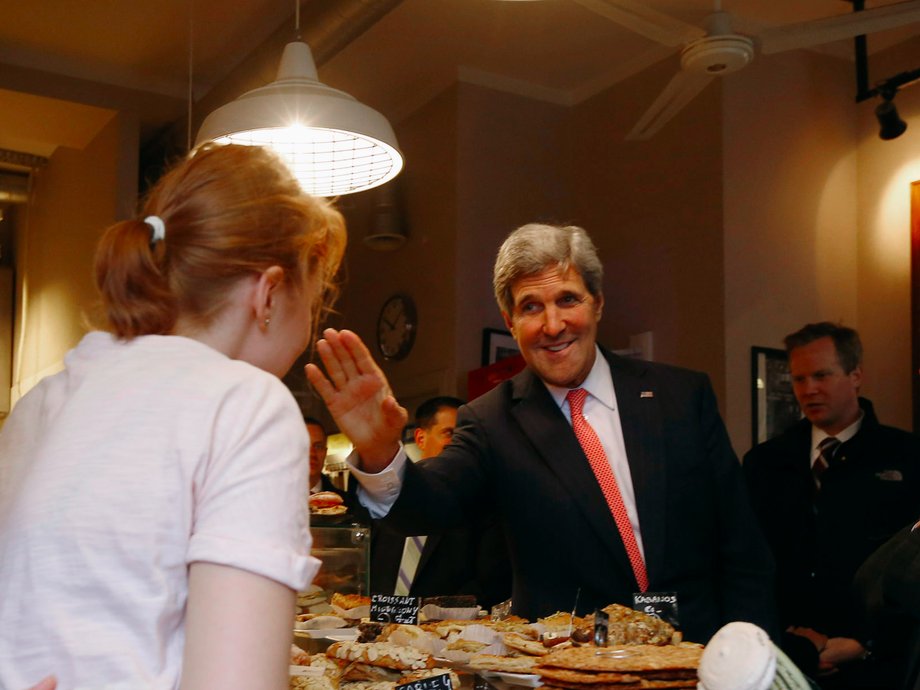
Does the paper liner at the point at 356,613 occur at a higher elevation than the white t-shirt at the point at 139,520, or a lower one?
lower

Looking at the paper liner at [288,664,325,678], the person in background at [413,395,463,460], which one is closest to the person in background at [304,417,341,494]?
the person in background at [413,395,463,460]

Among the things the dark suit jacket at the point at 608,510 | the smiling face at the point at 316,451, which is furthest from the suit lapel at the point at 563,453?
the smiling face at the point at 316,451

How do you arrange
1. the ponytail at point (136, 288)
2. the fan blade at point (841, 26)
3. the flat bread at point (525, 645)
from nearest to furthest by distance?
the ponytail at point (136, 288)
the flat bread at point (525, 645)
the fan blade at point (841, 26)

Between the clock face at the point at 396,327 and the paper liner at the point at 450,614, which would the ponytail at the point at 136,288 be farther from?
the clock face at the point at 396,327

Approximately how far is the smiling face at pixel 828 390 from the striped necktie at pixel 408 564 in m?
1.56

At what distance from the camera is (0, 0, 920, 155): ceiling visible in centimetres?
565

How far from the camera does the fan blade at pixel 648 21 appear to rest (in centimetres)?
348

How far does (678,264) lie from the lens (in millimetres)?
5809

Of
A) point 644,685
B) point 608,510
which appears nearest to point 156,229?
point 644,685

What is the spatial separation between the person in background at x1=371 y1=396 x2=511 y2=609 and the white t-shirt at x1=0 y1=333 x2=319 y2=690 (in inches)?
103

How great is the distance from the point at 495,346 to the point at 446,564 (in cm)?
268

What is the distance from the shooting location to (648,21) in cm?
359

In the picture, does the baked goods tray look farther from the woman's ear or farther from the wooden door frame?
the wooden door frame

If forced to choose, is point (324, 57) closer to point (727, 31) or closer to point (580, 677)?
point (727, 31)
